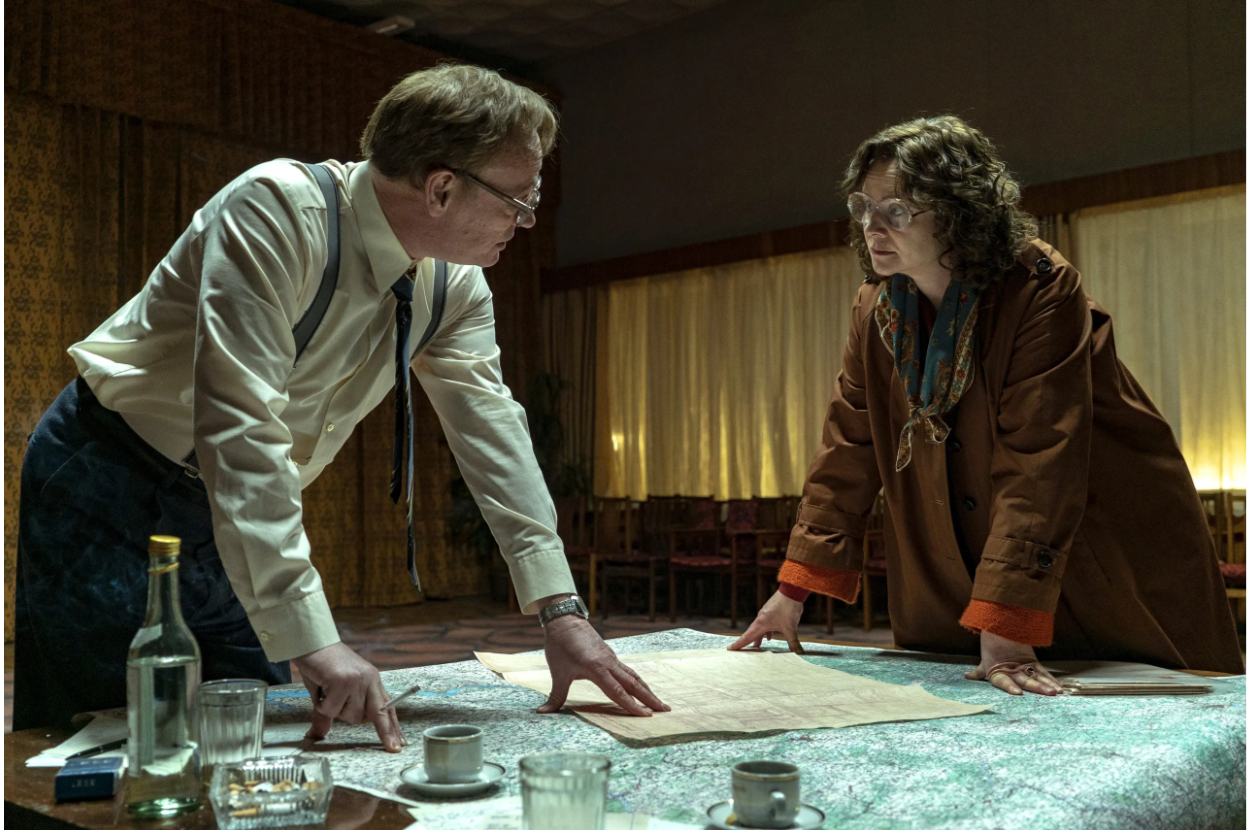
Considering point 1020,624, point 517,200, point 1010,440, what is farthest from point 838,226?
point 517,200

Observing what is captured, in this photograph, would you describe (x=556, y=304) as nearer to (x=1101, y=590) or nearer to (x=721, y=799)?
(x=1101, y=590)

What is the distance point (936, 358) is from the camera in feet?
6.08

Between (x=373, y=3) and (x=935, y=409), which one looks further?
(x=373, y=3)

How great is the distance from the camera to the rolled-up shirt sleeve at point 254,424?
1.23m

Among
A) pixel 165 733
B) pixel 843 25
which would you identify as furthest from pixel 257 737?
pixel 843 25

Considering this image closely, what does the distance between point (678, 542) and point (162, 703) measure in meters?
7.91

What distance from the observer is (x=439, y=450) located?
979cm

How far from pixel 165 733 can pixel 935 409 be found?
4.23 feet

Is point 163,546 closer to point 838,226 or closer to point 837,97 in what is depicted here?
point 838,226

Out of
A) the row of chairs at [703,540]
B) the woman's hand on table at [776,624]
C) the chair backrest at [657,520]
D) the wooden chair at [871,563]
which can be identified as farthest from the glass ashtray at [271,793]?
the chair backrest at [657,520]

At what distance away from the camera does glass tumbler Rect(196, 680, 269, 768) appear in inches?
42.5

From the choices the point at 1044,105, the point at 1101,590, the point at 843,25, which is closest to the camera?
the point at 1101,590

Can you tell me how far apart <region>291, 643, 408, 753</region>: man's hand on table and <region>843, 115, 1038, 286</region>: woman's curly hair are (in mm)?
1189

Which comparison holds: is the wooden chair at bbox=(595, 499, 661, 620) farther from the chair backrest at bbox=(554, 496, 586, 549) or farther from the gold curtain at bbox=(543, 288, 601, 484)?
the gold curtain at bbox=(543, 288, 601, 484)
